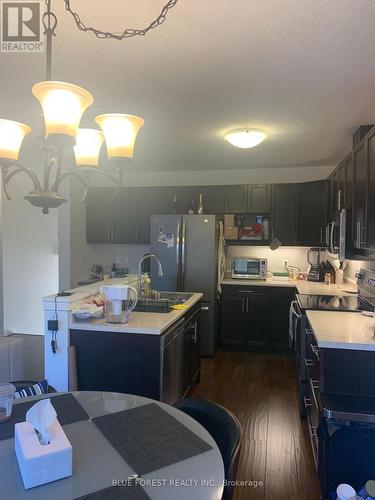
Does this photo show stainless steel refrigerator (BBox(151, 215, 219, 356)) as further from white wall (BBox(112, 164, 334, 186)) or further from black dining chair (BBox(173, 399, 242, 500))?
black dining chair (BBox(173, 399, 242, 500))

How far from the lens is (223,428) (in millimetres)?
1441

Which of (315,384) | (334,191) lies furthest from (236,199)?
(315,384)

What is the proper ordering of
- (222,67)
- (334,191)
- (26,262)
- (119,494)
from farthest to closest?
(26,262), (334,191), (222,67), (119,494)

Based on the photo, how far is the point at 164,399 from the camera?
7.95 feet

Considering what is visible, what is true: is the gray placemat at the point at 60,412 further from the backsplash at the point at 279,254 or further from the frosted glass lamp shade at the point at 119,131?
the backsplash at the point at 279,254

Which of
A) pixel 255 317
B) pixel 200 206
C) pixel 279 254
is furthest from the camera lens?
pixel 279 254

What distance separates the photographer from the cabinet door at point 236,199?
16.4ft

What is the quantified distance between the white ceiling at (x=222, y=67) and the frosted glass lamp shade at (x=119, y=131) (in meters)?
0.51

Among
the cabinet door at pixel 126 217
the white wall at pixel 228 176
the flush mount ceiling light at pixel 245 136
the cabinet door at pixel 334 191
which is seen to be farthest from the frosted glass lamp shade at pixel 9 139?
the white wall at pixel 228 176

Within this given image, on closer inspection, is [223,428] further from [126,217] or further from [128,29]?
[126,217]

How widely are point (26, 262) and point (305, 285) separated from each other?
4.10 metres

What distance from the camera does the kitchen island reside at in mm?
2357

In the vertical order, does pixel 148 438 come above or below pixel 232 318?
above

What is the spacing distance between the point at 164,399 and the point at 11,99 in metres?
2.49
